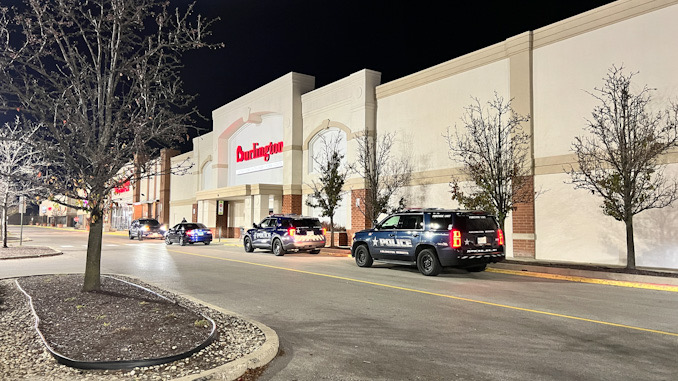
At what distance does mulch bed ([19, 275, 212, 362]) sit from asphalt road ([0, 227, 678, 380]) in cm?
121

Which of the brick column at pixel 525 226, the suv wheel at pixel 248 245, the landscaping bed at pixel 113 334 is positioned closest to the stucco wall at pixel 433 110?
the brick column at pixel 525 226

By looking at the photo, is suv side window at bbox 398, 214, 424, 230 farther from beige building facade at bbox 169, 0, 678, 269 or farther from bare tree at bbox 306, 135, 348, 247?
bare tree at bbox 306, 135, 348, 247

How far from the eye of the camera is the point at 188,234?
2977 centimetres

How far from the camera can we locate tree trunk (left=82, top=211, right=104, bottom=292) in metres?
9.26

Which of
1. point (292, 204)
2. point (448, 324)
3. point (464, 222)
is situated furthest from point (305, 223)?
point (448, 324)

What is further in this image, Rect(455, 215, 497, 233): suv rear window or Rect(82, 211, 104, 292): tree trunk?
Rect(455, 215, 497, 233): suv rear window

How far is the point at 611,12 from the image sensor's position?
17.3 metres

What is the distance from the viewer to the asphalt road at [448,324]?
548 cm

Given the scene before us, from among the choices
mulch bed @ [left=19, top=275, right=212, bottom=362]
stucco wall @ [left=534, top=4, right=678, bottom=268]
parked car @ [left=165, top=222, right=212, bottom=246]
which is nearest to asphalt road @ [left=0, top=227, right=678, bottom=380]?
mulch bed @ [left=19, top=275, right=212, bottom=362]

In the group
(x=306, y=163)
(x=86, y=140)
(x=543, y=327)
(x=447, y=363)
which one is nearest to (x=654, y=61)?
(x=543, y=327)

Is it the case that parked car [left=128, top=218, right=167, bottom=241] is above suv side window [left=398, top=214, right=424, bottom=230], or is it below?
below

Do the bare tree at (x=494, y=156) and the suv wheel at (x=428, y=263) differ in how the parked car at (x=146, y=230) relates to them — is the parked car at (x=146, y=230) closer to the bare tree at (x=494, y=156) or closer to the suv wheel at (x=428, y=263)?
the bare tree at (x=494, y=156)

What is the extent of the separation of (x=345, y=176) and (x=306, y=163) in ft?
16.0

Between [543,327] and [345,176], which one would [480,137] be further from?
[543,327]
